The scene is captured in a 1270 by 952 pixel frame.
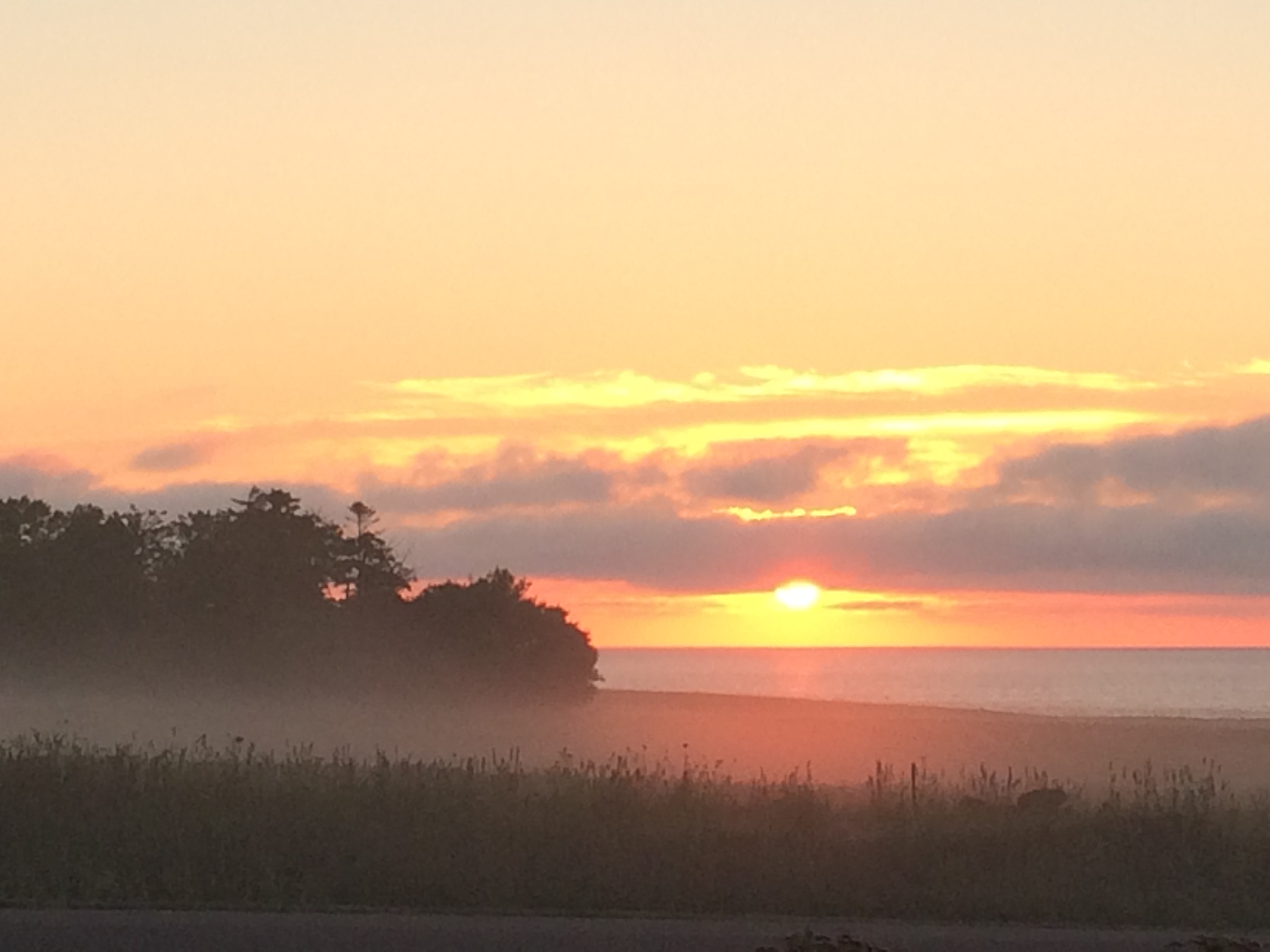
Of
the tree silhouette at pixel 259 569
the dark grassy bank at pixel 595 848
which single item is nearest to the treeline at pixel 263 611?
the tree silhouette at pixel 259 569

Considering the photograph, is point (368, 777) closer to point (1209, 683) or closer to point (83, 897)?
point (83, 897)

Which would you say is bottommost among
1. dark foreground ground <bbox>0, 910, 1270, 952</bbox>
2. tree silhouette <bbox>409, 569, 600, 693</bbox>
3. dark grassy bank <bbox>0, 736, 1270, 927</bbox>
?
dark foreground ground <bbox>0, 910, 1270, 952</bbox>

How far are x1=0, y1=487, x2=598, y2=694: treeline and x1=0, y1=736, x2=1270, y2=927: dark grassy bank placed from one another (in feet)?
100

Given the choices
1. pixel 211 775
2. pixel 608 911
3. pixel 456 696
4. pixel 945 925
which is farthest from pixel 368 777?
pixel 456 696

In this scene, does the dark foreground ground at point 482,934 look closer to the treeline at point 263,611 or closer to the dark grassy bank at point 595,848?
the dark grassy bank at point 595,848

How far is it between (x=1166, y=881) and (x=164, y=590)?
39792 mm

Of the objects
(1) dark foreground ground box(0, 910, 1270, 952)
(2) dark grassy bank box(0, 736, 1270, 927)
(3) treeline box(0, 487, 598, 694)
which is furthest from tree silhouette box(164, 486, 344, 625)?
(1) dark foreground ground box(0, 910, 1270, 952)

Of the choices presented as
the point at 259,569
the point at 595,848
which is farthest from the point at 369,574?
the point at 595,848

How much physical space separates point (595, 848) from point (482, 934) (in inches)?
117

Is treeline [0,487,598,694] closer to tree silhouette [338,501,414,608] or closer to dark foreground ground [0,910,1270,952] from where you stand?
tree silhouette [338,501,414,608]

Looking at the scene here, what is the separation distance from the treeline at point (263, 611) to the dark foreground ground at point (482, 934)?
Result: 3611 centimetres

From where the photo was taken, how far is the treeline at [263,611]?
165ft

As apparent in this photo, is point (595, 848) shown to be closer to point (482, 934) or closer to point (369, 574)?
point (482, 934)

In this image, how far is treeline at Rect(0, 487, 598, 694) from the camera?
50281 millimetres
